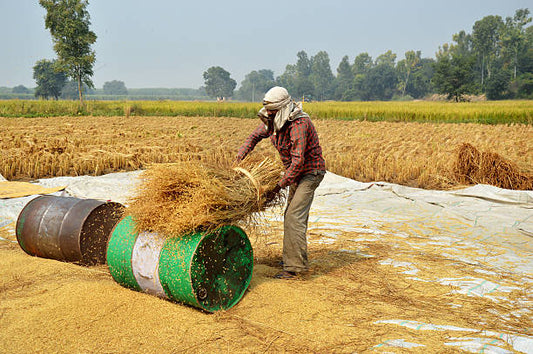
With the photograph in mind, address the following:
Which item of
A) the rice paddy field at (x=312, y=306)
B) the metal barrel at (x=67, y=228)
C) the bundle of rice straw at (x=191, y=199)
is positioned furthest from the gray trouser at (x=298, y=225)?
the metal barrel at (x=67, y=228)

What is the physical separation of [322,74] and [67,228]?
153 metres

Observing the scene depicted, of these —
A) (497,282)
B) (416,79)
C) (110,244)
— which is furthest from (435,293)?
(416,79)

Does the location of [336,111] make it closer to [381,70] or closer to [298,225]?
[298,225]

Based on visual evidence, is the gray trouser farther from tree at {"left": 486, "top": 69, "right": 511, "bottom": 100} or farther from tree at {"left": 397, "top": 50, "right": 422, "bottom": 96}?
tree at {"left": 397, "top": 50, "right": 422, "bottom": 96}

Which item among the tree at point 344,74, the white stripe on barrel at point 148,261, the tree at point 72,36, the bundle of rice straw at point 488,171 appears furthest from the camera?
the tree at point 344,74

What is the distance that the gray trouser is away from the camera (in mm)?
4621

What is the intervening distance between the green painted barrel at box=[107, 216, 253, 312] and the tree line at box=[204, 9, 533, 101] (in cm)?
5019

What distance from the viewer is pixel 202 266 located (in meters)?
3.74

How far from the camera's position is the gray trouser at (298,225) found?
15.2 feet

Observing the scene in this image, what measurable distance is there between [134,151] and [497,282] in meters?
10.1

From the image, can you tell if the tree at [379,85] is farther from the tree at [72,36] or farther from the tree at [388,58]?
the tree at [72,36]

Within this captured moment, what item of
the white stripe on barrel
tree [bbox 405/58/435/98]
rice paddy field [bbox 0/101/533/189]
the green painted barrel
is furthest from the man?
tree [bbox 405/58/435/98]

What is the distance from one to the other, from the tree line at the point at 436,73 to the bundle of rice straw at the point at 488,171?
44.4 m

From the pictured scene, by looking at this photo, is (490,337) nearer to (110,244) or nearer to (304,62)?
(110,244)
